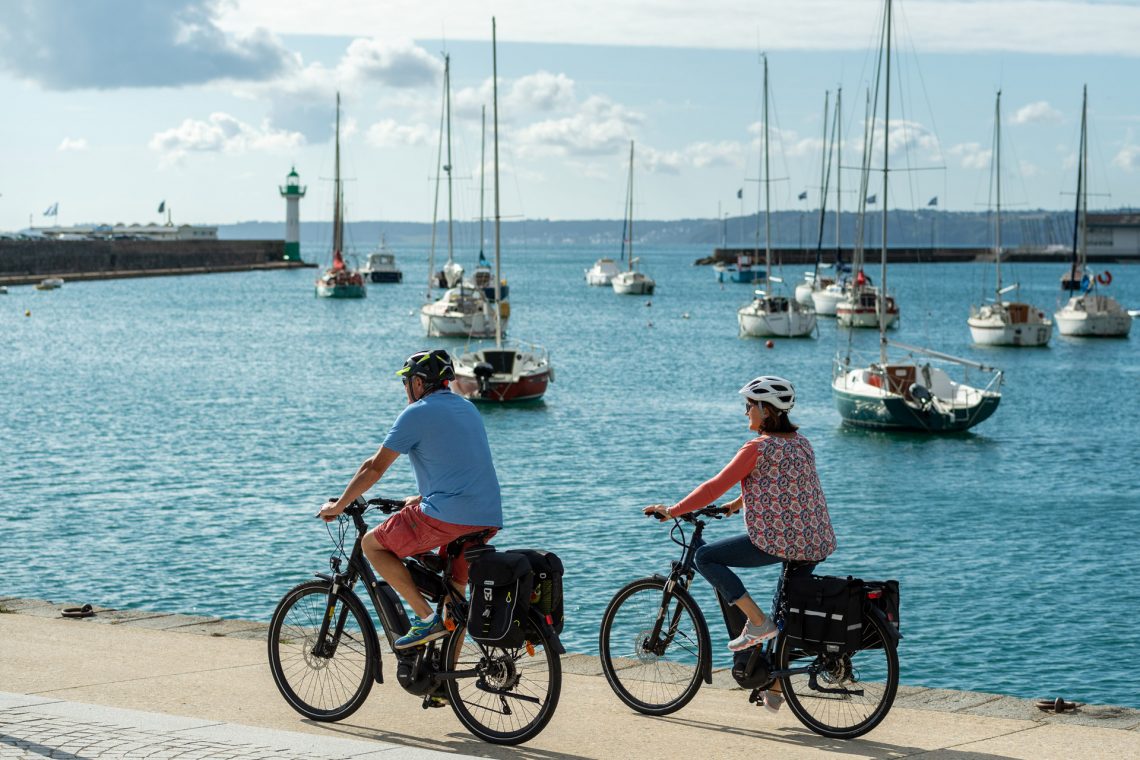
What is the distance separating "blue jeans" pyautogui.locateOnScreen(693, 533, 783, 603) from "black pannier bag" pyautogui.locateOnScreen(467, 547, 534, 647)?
1.01 meters

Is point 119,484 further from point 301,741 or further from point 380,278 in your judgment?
point 380,278

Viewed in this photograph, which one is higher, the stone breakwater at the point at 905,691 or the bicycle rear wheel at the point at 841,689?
the bicycle rear wheel at the point at 841,689

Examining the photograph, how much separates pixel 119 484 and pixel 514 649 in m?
23.1

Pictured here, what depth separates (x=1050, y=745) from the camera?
24.1 feet

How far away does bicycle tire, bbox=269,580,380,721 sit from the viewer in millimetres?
7742

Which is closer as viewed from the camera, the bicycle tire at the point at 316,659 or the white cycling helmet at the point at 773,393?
the white cycling helmet at the point at 773,393

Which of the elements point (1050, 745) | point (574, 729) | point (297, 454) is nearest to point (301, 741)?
point (574, 729)

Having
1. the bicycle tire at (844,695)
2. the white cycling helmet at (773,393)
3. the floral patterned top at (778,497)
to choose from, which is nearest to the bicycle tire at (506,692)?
the floral patterned top at (778,497)

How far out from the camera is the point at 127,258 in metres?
154

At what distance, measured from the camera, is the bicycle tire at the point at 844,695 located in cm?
730

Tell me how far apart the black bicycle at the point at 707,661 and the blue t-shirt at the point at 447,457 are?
106 cm

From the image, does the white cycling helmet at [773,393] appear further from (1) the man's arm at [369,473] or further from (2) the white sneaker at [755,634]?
(1) the man's arm at [369,473]

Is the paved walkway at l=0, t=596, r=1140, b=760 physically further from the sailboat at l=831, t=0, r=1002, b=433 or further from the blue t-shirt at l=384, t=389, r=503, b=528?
the sailboat at l=831, t=0, r=1002, b=433

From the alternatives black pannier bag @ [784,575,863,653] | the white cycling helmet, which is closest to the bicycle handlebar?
black pannier bag @ [784,575,863,653]
